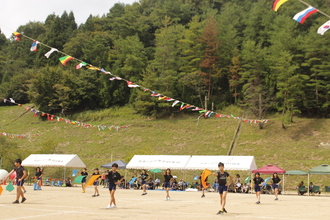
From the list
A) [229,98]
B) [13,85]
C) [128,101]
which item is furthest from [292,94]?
[13,85]

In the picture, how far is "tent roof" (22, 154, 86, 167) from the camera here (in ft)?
110

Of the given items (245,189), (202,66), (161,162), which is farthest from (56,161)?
(202,66)

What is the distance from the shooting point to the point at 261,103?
1975 inches

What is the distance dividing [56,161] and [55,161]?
0.10m

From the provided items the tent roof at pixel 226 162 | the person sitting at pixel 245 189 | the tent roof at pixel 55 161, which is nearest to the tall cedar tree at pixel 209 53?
the tent roof at pixel 55 161

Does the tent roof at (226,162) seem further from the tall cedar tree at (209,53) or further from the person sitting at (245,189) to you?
the tall cedar tree at (209,53)

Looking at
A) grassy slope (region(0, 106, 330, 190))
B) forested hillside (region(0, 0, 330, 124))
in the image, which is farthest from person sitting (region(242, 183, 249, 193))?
forested hillside (region(0, 0, 330, 124))

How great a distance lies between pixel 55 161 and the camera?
34031 millimetres

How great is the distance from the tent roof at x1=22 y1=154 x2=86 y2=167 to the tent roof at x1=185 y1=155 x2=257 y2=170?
10.5 meters

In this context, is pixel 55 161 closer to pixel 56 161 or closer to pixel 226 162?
pixel 56 161

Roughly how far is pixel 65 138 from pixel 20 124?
14.1m

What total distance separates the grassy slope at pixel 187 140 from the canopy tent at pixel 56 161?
18.8 ft

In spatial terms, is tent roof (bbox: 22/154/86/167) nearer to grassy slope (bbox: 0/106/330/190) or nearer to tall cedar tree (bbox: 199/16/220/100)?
grassy slope (bbox: 0/106/330/190)

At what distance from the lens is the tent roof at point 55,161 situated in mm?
33500
